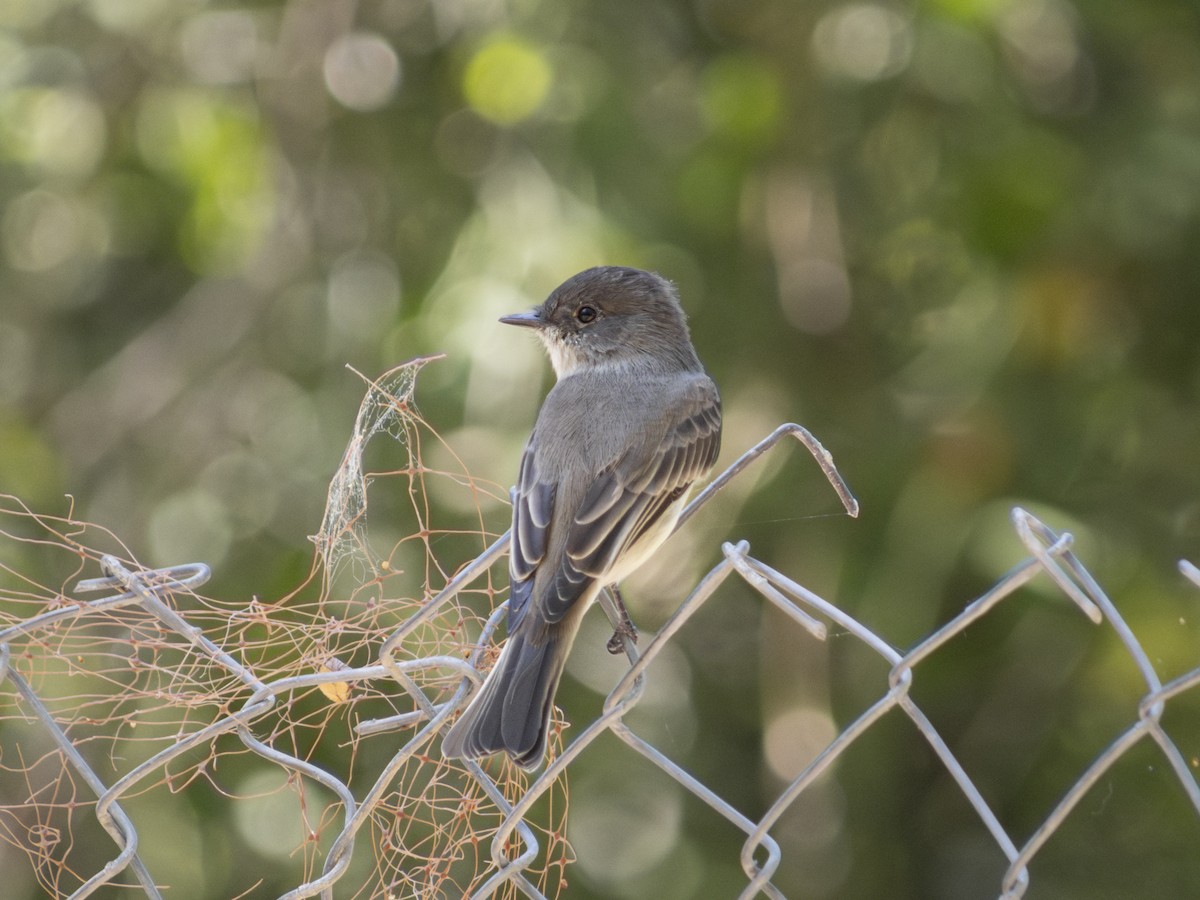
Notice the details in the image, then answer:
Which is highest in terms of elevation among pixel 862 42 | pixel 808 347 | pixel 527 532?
pixel 862 42

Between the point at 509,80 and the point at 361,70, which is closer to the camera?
the point at 509,80

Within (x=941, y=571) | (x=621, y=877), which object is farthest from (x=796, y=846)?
(x=941, y=571)

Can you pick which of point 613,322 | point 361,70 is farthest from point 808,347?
point 361,70

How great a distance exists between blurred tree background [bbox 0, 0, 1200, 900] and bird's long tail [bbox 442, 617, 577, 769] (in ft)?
6.09

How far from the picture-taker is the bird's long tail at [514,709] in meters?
2.31

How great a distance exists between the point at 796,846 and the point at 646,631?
879 millimetres

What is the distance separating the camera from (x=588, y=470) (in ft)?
10.2

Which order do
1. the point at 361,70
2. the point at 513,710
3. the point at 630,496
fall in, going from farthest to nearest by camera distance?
the point at 361,70 < the point at 630,496 < the point at 513,710

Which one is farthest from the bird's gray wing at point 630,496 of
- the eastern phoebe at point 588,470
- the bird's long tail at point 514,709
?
the bird's long tail at point 514,709

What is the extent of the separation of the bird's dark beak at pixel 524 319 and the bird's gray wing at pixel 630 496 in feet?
1.95

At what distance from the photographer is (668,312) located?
399cm

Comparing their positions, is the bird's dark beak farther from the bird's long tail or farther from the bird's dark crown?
the bird's long tail

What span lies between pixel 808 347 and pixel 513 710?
2835 millimetres

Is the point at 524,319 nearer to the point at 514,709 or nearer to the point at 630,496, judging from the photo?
the point at 630,496
